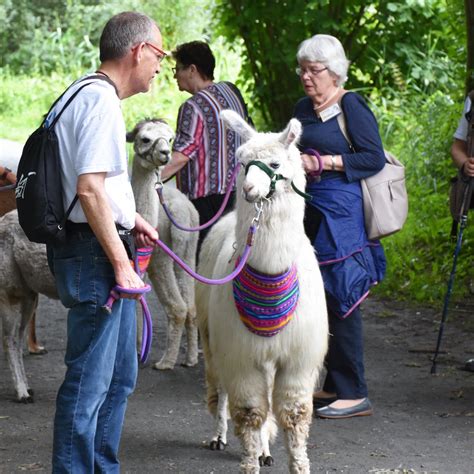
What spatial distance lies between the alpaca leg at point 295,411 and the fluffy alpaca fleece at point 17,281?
6.89 feet

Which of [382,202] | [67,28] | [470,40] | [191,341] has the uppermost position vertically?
[67,28]

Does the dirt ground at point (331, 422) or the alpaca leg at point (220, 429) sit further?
the alpaca leg at point (220, 429)

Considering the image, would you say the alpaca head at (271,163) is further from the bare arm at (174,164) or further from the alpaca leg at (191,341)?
the alpaca leg at (191,341)

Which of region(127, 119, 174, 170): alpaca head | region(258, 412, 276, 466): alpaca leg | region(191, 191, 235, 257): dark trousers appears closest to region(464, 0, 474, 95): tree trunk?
region(191, 191, 235, 257): dark trousers

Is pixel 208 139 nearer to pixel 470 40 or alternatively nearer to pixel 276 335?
pixel 276 335

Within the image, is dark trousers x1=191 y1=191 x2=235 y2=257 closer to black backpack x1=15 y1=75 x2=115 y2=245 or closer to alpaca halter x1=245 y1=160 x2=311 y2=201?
alpaca halter x1=245 y1=160 x2=311 y2=201

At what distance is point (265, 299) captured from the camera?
14.8ft

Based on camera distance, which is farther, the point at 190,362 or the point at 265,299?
the point at 190,362

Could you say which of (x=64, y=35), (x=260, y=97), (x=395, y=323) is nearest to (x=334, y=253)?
(x=395, y=323)

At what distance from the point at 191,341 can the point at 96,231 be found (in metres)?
3.82

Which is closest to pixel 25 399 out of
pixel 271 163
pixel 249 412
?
pixel 249 412

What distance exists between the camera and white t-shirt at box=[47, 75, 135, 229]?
3484 mm

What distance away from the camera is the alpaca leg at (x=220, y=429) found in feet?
17.6

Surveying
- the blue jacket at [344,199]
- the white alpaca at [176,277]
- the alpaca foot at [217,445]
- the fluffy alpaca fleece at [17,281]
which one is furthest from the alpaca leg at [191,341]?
the alpaca foot at [217,445]
